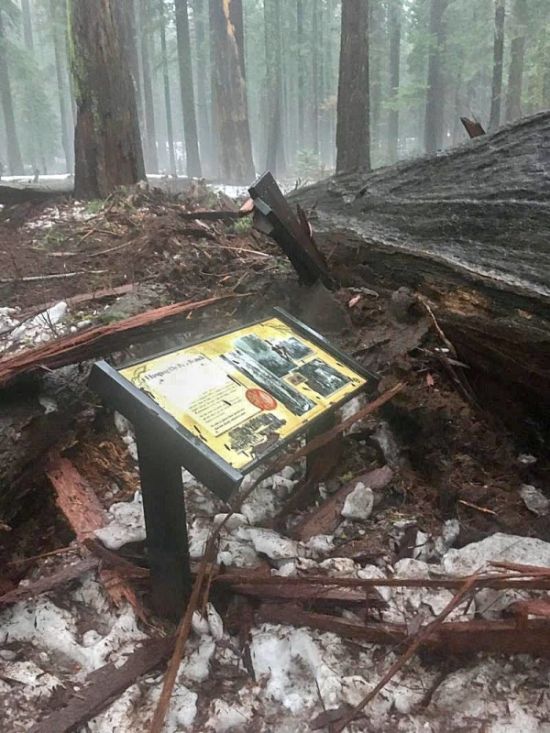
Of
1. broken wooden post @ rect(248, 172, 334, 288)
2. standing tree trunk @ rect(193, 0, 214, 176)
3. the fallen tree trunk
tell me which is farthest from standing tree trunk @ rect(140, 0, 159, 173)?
broken wooden post @ rect(248, 172, 334, 288)

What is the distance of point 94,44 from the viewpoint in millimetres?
7988

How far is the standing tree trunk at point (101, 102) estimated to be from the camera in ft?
26.1

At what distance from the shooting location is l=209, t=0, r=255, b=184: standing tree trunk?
20547 mm

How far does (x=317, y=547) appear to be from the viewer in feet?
8.99

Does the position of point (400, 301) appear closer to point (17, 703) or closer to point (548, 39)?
point (17, 703)

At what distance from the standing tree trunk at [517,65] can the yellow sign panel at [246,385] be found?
21743 millimetres

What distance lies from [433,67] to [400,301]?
98.2 ft

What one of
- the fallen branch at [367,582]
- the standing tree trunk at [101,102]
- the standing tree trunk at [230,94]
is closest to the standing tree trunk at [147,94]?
the standing tree trunk at [230,94]

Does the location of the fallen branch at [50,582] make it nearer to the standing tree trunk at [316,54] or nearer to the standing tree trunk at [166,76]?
the standing tree trunk at [166,76]

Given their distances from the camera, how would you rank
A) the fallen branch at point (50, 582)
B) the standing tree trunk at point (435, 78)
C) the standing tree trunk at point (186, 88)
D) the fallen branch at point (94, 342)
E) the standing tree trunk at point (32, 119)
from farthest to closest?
the standing tree trunk at point (32, 119), the standing tree trunk at point (186, 88), the standing tree trunk at point (435, 78), the fallen branch at point (94, 342), the fallen branch at point (50, 582)

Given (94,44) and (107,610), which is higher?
(94,44)

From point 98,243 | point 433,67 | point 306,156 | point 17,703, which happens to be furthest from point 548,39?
point 17,703

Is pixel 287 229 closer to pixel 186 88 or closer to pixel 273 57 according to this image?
pixel 186 88

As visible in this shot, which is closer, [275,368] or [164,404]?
[164,404]
